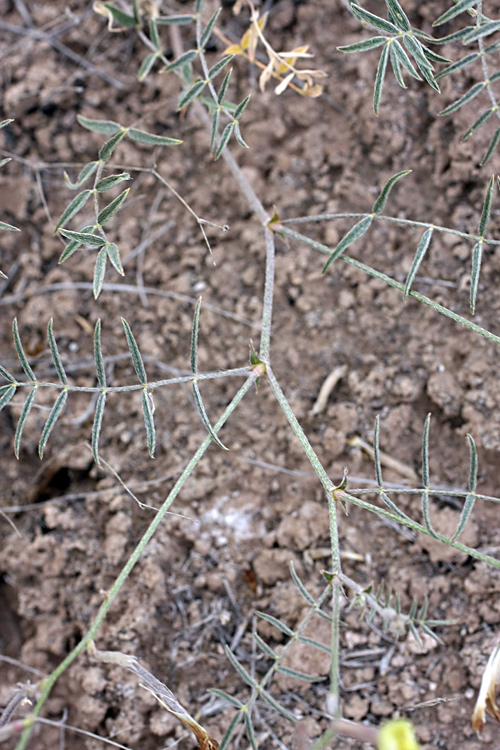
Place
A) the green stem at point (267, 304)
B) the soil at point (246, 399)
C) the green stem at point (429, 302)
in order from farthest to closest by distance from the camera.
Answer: the soil at point (246, 399) < the green stem at point (267, 304) < the green stem at point (429, 302)

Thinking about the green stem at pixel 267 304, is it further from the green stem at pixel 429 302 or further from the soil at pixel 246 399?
the soil at pixel 246 399

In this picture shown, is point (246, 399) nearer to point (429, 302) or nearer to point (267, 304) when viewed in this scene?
point (267, 304)

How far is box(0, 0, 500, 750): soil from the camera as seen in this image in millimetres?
2002

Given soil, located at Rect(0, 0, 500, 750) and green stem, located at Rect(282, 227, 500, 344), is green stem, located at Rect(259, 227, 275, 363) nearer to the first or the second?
green stem, located at Rect(282, 227, 500, 344)

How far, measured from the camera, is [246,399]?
7.51ft

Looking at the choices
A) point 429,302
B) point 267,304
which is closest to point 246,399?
point 267,304

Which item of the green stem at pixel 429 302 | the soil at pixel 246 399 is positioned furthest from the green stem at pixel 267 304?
the soil at pixel 246 399

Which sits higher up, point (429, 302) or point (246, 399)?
point (429, 302)

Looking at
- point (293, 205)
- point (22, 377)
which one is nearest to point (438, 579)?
point (293, 205)

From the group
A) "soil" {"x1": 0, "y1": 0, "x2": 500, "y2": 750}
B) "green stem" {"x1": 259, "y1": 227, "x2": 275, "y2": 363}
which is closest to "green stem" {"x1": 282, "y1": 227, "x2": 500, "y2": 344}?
"green stem" {"x1": 259, "y1": 227, "x2": 275, "y2": 363}

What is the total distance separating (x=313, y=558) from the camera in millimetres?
2084

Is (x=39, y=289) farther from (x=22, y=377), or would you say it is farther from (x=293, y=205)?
(x=293, y=205)

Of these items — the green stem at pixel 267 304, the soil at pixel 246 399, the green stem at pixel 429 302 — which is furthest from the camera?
the soil at pixel 246 399

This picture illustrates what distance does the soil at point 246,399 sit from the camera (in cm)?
200
